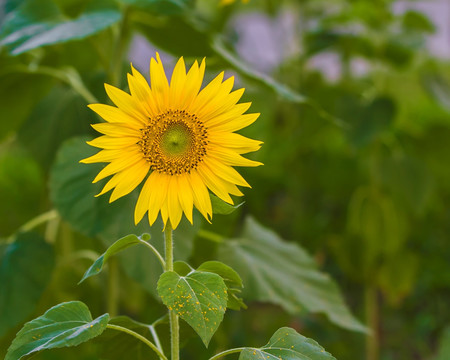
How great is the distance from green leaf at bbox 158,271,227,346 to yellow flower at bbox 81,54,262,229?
0.03 metres

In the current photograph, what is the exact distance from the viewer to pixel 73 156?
1.87 feet

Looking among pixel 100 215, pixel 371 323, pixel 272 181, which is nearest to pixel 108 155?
pixel 100 215

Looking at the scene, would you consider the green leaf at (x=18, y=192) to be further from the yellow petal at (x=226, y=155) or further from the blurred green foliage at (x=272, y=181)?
the yellow petal at (x=226, y=155)

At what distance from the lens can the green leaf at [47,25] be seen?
0.49 meters

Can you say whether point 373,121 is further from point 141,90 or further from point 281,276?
point 141,90

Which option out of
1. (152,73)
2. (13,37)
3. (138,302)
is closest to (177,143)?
(152,73)

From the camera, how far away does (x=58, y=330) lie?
315 mm

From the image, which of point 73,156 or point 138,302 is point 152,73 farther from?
point 138,302

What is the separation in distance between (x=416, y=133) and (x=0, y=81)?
0.67m

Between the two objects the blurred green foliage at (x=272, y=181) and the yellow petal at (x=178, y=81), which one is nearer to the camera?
the yellow petal at (x=178, y=81)

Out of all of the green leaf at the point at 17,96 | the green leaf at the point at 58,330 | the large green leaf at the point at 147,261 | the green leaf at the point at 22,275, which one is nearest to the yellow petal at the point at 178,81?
the green leaf at the point at 58,330

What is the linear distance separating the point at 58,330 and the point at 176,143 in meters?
0.11

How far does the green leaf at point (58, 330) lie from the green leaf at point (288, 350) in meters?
0.08

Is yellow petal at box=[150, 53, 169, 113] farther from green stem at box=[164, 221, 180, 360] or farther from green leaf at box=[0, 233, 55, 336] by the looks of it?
green leaf at box=[0, 233, 55, 336]
